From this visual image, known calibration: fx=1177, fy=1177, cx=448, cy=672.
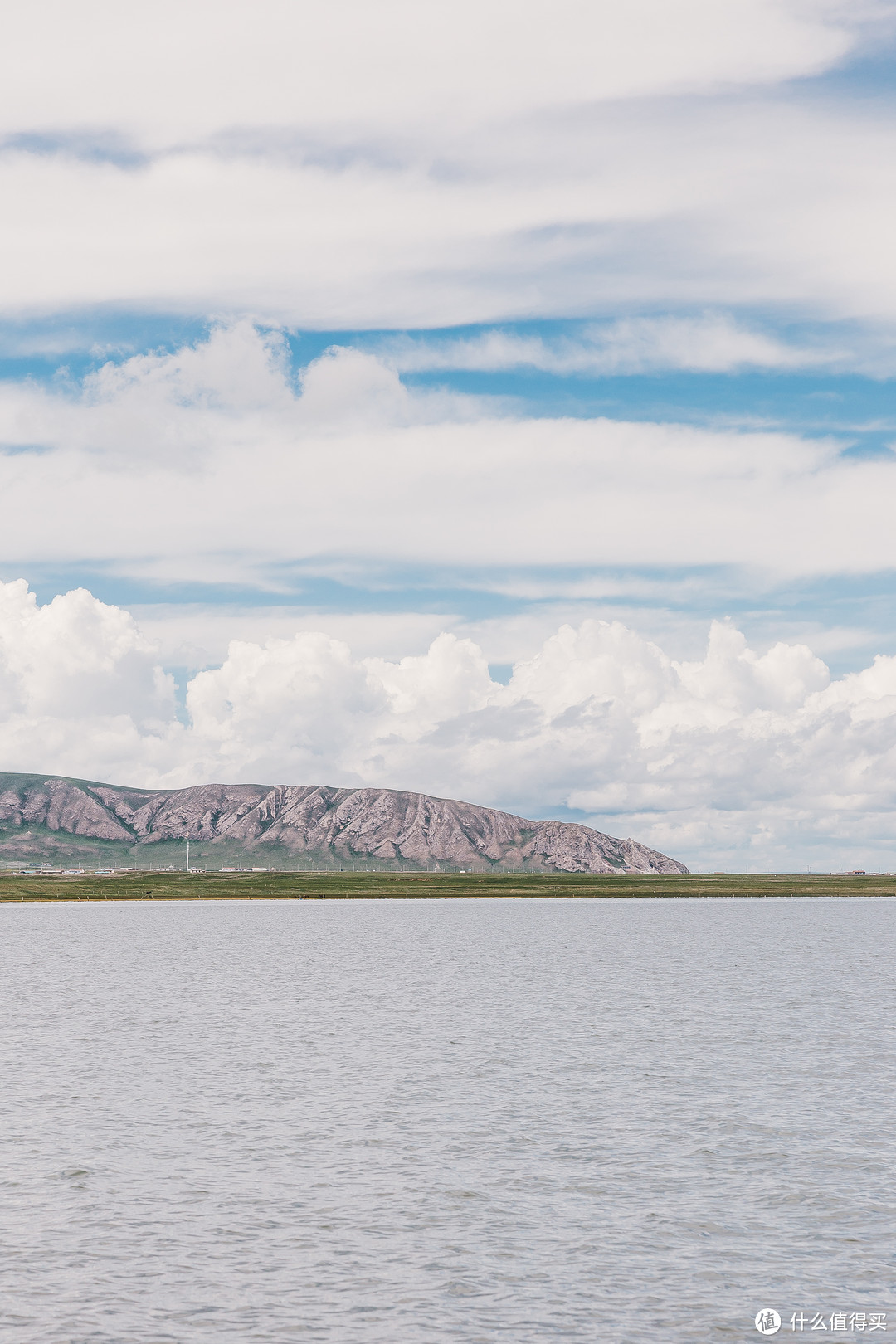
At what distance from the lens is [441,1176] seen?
133ft

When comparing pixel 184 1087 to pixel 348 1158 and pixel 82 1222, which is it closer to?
pixel 348 1158

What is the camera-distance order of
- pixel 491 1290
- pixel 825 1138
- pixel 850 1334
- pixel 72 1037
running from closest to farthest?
pixel 850 1334, pixel 491 1290, pixel 825 1138, pixel 72 1037

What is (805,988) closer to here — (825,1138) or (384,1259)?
(825,1138)

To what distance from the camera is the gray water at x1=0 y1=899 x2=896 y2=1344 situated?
91.9ft

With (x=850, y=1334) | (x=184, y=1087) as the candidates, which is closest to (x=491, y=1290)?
(x=850, y=1334)

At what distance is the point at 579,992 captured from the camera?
11025 cm

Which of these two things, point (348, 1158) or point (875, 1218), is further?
point (348, 1158)

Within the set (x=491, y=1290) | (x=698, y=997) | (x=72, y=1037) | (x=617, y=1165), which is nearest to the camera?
(x=491, y=1290)

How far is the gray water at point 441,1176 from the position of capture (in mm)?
28000

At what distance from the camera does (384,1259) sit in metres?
31.4

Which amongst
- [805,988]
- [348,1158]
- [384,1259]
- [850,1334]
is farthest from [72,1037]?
[805,988]

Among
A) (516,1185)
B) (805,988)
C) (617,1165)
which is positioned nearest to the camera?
(516,1185)

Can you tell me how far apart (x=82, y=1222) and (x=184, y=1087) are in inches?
885

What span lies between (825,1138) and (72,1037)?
1961 inches
